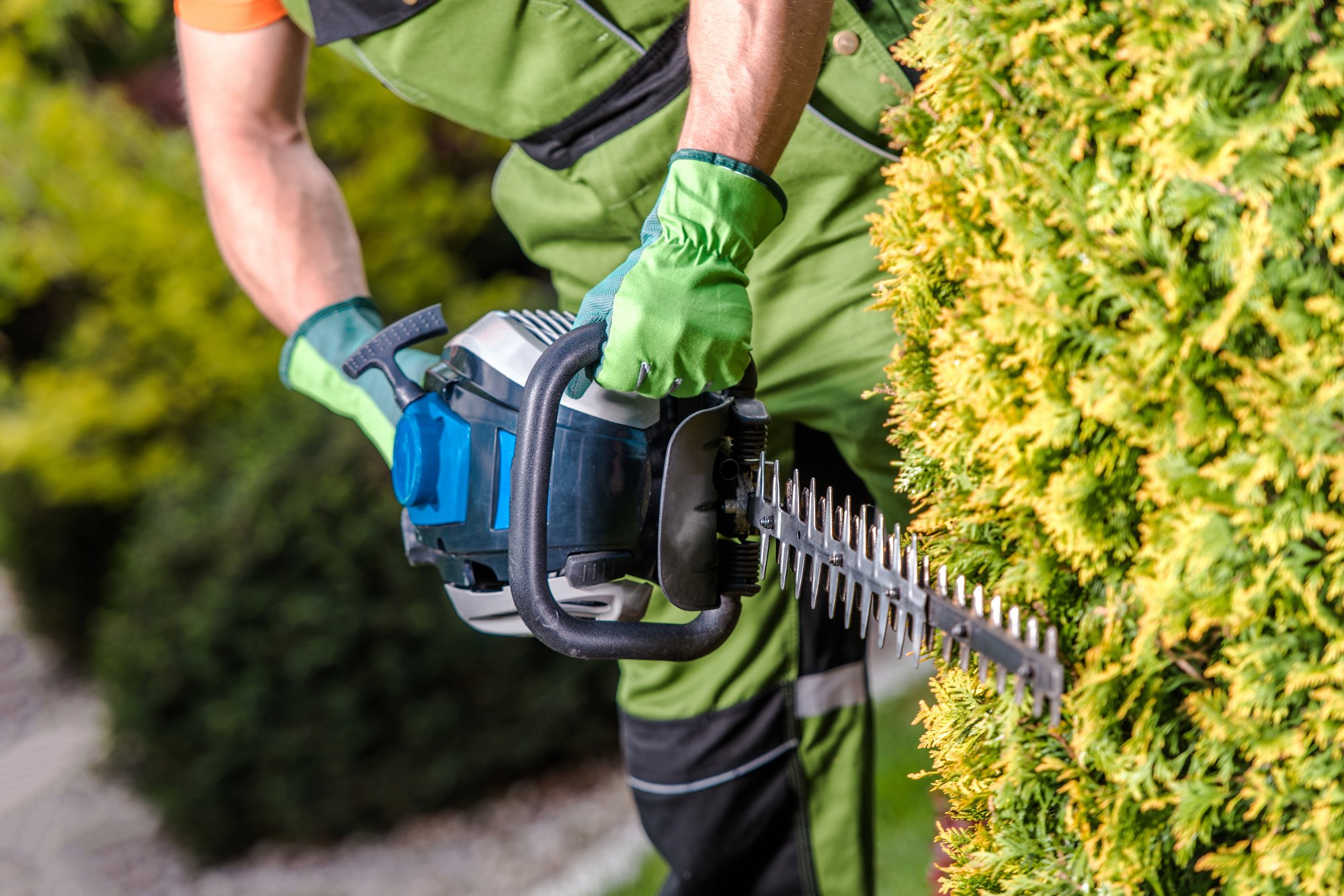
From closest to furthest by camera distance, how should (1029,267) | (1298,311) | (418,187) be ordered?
(1298,311)
(1029,267)
(418,187)

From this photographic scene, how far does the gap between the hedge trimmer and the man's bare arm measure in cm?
63

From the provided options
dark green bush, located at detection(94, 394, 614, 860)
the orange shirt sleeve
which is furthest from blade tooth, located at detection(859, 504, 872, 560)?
dark green bush, located at detection(94, 394, 614, 860)

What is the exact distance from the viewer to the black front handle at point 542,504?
4.14 ft

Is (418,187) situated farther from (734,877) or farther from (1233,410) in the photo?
(1233,410)

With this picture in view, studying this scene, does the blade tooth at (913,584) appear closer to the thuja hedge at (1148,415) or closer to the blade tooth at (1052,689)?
the thuja hedge at (1148,415)

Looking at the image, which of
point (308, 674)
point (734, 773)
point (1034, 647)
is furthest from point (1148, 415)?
point (308, 674)

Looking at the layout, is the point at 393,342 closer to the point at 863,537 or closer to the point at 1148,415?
the point at 863,537

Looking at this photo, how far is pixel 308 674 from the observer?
3.77 m

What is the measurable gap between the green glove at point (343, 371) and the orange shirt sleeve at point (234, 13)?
0.53 m

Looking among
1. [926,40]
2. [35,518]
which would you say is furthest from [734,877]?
[35,518]

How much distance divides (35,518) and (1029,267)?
19.4ft

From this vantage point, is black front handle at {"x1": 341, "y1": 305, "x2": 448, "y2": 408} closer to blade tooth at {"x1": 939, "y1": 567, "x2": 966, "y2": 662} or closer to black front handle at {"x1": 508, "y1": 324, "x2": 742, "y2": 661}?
black front handle at {"x1": 508, "y1": 324, "x2": 742, "y2": 661}

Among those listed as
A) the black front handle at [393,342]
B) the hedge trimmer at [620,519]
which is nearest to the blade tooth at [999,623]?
the hedge trimmer at [620,519]

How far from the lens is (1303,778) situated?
34.3 inches
